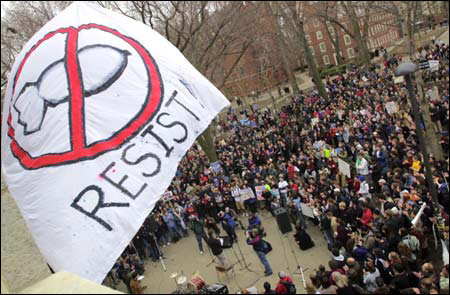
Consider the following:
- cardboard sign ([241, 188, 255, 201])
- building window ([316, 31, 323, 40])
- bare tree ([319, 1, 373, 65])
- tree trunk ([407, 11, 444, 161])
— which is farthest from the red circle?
building window ([316, 31, 323, 40])

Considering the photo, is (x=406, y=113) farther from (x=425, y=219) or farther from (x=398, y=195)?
(x=425, y=219)

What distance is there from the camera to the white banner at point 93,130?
5.17m

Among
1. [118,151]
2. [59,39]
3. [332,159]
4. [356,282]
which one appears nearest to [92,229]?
[118,151]

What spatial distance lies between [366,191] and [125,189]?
30.1 feet

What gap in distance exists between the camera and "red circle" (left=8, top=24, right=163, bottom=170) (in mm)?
5453

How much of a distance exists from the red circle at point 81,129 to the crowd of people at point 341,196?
17.0 ft

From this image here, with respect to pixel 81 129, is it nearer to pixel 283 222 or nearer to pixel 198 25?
pixel 283 222

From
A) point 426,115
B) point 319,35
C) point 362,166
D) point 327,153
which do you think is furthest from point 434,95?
point 319,35

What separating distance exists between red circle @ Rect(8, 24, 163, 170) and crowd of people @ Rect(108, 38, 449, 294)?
17.0 ft

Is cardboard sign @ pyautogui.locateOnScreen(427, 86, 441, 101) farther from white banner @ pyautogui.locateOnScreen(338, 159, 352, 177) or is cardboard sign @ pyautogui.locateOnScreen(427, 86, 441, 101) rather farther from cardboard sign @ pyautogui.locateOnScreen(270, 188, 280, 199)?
cardboard sign @ pyautogui.locateOnScreen(270, 188, 280, 199)

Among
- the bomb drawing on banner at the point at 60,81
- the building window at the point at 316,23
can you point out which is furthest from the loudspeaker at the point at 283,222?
the building window at the point at 316,23

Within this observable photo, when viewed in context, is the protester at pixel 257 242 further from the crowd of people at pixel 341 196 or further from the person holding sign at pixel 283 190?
the person holding sign at pixel 283 190

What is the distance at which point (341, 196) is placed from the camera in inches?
501

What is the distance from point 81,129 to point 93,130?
0.48 feet
